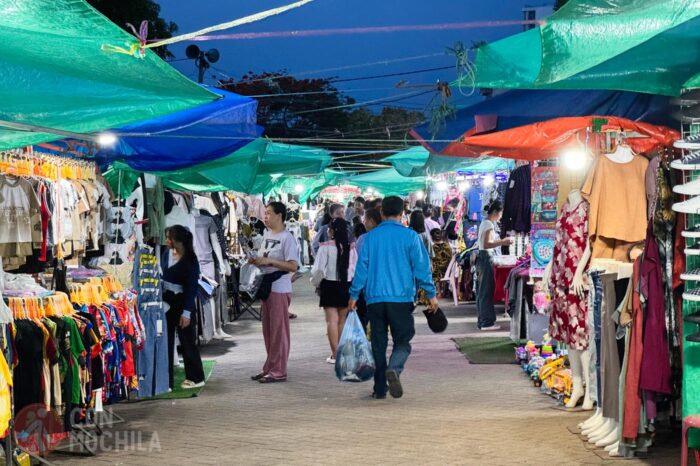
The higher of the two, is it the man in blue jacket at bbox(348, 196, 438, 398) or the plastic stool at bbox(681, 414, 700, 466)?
the man in blue jacket at bbox(348, 196, 438, 398)

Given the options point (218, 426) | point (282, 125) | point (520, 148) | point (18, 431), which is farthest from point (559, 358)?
point (282, 125)

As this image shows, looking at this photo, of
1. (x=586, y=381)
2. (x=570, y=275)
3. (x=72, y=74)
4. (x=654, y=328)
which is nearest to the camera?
(x=72, y=74)

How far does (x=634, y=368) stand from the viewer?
690 centimetres

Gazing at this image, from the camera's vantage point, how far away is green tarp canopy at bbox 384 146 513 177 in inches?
584

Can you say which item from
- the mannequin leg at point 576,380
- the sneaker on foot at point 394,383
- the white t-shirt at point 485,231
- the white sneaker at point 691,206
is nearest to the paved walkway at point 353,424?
the sneaker on foot at point 394,383

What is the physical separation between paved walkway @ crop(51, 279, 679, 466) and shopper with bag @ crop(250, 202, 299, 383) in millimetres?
232

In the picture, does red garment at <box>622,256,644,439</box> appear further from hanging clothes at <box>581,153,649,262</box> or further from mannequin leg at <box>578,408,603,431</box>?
hanging clothes at <box>581,153,649,262</box>

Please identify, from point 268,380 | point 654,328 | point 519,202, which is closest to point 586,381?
point 654,328

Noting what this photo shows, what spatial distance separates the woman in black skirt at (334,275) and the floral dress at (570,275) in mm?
3175

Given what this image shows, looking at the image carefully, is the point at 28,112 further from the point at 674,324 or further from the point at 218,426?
the point at 674,324

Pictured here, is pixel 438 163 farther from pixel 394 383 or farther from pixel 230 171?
pixel 394 383

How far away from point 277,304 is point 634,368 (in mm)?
5180

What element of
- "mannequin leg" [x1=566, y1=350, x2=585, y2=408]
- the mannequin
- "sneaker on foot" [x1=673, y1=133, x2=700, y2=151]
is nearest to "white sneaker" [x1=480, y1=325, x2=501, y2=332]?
the mannequin

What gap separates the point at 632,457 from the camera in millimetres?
7293
